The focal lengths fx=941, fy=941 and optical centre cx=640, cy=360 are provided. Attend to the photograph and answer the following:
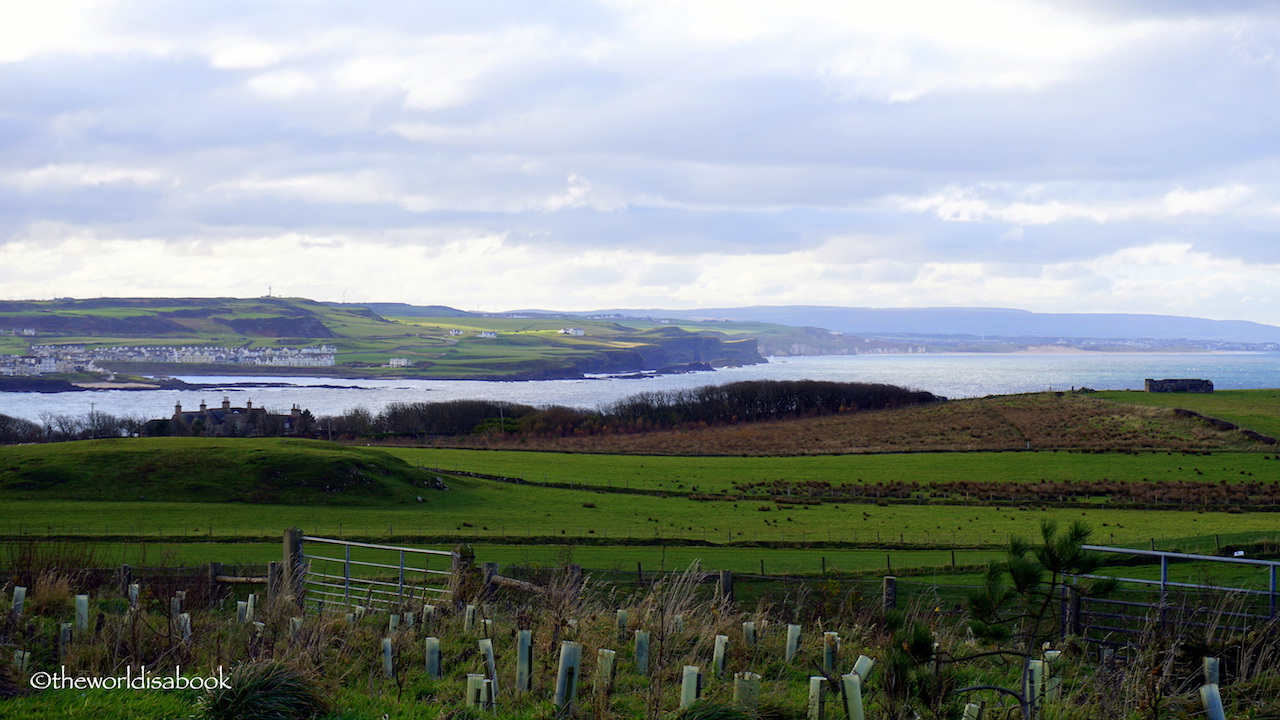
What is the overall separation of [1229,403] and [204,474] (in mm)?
84108

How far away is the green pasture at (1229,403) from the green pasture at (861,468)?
14248 millimetres

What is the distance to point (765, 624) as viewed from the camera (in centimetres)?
991

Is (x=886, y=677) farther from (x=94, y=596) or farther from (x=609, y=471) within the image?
(x=609, y=471)

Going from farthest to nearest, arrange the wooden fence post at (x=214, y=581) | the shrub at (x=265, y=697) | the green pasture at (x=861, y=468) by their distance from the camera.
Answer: the green pasture at (x=861, y=468)
the wooden fence post at (x=214, y=581)
the shrub at (x=265, y=697)

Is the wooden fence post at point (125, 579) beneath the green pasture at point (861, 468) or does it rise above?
above

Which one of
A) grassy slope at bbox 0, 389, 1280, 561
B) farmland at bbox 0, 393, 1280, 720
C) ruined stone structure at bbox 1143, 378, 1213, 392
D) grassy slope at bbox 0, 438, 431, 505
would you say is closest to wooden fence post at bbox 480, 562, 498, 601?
farmland at bbox 0, 393, 1280, 720

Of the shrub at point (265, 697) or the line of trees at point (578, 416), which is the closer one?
the shrub at point (265, 697)

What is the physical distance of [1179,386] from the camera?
323ft

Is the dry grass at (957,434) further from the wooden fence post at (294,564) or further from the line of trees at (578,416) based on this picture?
the wooden fence post at (294,564)

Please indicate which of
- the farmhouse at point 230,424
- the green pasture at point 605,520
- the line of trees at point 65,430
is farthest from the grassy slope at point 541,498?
the line of trees at point 65,430

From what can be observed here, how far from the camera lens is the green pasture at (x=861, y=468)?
57156 millimetres

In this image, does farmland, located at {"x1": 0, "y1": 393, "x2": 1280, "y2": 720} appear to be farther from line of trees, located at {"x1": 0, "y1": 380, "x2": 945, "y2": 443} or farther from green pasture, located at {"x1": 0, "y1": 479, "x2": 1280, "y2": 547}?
line of trees, located at {"x1": 0, "y1": 380, "x2": 945, "y2": 443}

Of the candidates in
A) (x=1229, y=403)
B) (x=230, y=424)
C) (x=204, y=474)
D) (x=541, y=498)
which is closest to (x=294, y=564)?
(x=541, y=498)

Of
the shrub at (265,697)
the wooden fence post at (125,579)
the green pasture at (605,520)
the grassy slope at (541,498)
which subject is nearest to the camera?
the shrub at (265,697)
